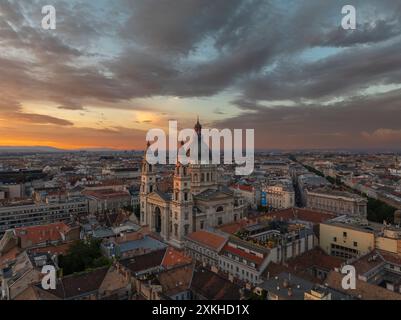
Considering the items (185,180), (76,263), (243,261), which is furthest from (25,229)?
(243,261)

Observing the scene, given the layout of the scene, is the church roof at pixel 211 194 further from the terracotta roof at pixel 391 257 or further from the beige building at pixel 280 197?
the beige building at pixel 280 197

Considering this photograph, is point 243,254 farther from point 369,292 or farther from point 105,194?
point 105,194

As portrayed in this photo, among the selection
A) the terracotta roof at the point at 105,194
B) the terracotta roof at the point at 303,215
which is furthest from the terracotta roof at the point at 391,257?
the terracotta roof at the point at 105,194

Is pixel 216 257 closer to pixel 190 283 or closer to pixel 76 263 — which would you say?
pixel 190 283

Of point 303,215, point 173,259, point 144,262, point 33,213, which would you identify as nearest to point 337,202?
point 303,215
